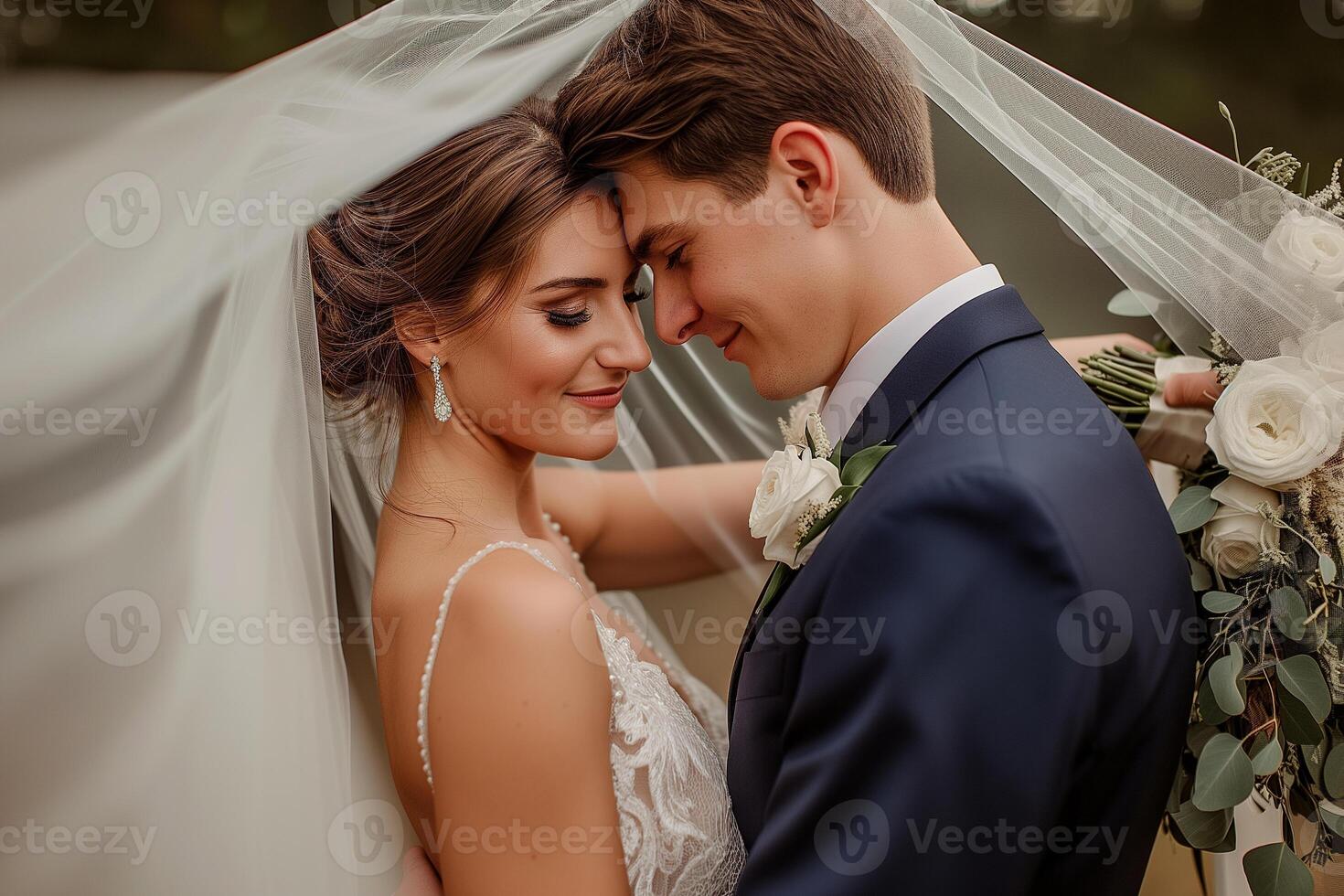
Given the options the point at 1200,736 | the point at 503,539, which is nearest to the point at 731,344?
the point at 503,539

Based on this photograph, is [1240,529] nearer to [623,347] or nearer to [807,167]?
[807,167]

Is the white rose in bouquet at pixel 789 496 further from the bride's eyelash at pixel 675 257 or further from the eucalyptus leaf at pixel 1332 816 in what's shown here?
the eucalyptus leaf at pixel 1332 816

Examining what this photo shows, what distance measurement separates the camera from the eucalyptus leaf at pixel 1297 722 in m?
1.47

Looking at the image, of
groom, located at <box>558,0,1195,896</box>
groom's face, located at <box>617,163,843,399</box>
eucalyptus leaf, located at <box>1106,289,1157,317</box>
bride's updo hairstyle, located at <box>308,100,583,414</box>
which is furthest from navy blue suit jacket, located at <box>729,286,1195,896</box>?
bride's updo hairstyle, located at <box>308,100,583,414</box>

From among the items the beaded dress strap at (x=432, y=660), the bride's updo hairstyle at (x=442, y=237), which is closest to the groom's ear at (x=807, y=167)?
the bride's updo hairstyle at (x=442, y=237)

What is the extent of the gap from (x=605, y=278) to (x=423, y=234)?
1.08 ft

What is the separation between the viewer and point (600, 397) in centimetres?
195

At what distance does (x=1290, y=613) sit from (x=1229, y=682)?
0.43 ft

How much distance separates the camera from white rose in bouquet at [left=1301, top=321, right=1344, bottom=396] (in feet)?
4.88

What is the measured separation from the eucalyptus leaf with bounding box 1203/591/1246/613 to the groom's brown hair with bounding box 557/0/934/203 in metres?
0.77

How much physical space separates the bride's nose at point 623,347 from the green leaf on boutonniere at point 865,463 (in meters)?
0.50

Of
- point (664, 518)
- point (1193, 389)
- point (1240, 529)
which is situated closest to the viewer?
point (1240, 529)

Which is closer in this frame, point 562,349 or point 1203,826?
point 1203,826

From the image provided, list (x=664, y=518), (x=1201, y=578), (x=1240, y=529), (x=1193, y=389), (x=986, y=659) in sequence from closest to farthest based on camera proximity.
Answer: (x=986, y=659)
(x=1240, y=529)
(x=1201, y=578)
(x=1193, y=389)
(x=664, y=518)
